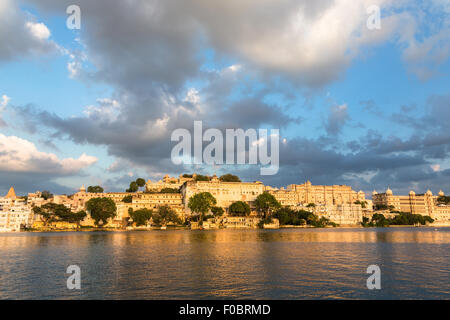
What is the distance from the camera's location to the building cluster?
115 metres

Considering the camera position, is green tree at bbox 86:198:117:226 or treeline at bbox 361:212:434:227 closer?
green tree at bbox 86:198:117:226

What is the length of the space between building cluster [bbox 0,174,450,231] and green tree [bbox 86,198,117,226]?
3587 mm

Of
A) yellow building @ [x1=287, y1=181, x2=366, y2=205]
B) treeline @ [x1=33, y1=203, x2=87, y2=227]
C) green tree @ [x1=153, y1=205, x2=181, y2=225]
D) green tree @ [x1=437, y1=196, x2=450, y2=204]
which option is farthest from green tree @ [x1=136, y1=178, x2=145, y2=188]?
green tree @ [x1=437, y1=196, x2=450, y2=204]

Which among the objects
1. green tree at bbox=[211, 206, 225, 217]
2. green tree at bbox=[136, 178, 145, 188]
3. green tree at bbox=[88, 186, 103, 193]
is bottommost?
green tree at bbox=[211, 206, 225, 217]

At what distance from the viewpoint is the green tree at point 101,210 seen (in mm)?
108419

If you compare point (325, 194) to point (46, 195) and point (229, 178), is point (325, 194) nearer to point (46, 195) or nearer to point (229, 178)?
point (229, 178)

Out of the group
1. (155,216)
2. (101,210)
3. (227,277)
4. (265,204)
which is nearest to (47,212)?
(101,210)

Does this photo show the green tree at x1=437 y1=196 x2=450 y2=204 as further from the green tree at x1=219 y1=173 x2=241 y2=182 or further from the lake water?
the lake water

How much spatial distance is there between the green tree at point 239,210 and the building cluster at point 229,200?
8.76 feet

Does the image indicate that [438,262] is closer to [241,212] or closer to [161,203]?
[241,212]

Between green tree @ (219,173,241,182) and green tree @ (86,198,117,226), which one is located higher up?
green tree @ (219,173,241,182)

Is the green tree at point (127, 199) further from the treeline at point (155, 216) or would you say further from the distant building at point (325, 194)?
the distant building at point (325, 194)

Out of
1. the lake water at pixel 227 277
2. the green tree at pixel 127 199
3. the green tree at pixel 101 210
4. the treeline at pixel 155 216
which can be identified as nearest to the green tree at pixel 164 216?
the treeline at pixel 155 216
